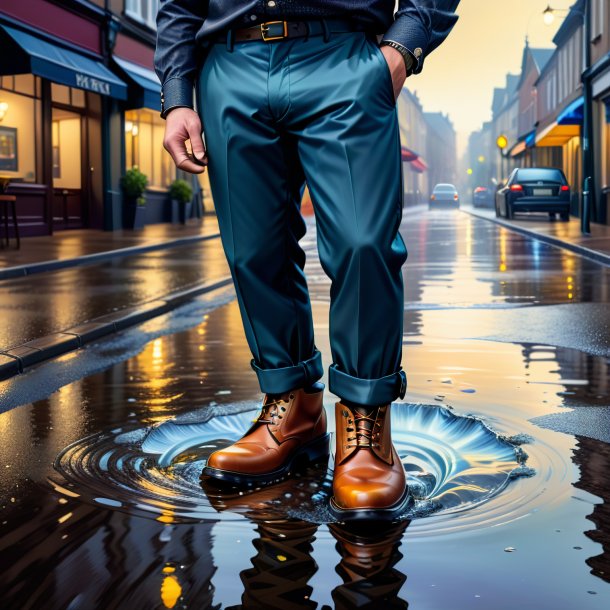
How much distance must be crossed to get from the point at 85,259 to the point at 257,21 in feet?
35.1

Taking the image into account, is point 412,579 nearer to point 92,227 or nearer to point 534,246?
point 534,246

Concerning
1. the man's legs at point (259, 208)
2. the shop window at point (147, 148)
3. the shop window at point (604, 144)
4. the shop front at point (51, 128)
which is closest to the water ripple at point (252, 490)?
the man's legs at point (259, 208)

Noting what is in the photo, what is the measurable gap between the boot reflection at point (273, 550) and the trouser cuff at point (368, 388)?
32cm

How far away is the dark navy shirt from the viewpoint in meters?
2.78

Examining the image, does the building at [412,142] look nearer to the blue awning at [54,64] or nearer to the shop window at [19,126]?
the blue awning at [54,64]

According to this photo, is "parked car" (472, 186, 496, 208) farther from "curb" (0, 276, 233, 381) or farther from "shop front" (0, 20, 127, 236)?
"curb" (0, 276, 233, 381)

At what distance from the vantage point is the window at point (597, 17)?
1053 inches

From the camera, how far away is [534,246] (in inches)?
691

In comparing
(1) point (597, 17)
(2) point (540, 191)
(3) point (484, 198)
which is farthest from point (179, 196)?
(3) point (484, 198)

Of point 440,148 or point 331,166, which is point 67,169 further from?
point 440,148

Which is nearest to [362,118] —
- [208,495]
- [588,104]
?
[208,495]

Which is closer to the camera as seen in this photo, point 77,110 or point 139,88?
point 77,110

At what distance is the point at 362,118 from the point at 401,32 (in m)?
0.27

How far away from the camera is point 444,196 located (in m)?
56.9
